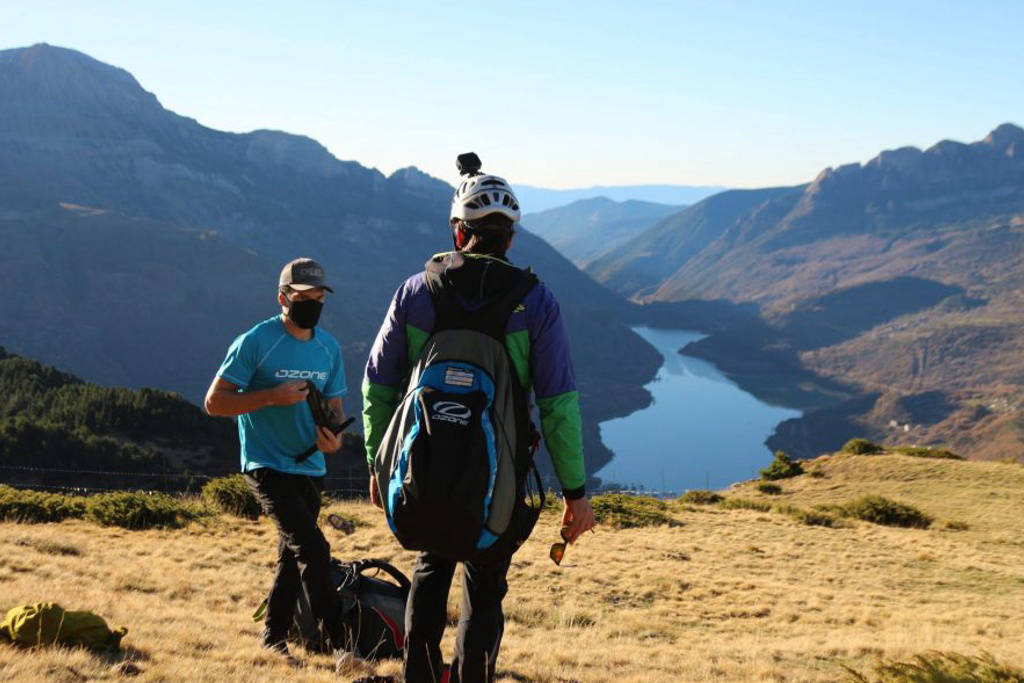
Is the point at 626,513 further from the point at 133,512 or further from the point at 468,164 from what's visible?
the point at 468,164

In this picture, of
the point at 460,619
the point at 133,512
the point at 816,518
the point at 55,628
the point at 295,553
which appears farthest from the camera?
the point at 816,518

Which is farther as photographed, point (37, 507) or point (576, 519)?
point (37, 507)

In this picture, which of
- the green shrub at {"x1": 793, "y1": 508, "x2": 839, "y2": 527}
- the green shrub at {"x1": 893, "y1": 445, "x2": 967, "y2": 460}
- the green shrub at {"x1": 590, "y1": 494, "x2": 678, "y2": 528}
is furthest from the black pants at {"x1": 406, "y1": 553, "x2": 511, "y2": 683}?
the green shrub at {"x1": 893, "y1": 445, "x2": 967, "y2": 460}

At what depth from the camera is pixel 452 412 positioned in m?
3.56

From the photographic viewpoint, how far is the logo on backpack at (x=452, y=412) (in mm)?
3551

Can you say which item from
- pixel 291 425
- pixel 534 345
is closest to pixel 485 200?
pixel 534 345

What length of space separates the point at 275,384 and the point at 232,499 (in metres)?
11.7

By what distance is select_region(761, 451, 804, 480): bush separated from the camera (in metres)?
39.7

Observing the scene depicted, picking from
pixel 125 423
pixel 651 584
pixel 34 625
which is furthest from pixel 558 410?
pixel 125 423

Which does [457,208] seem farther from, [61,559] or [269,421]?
[61,559]

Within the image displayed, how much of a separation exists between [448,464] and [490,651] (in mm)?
1201

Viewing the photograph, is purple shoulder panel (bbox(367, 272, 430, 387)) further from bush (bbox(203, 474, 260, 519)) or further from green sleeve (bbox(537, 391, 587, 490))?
bush (bbox(203, 474, 260, 519))

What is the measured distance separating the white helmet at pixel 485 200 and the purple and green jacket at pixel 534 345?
0.88ft

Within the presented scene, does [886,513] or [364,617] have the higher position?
[364,617]
